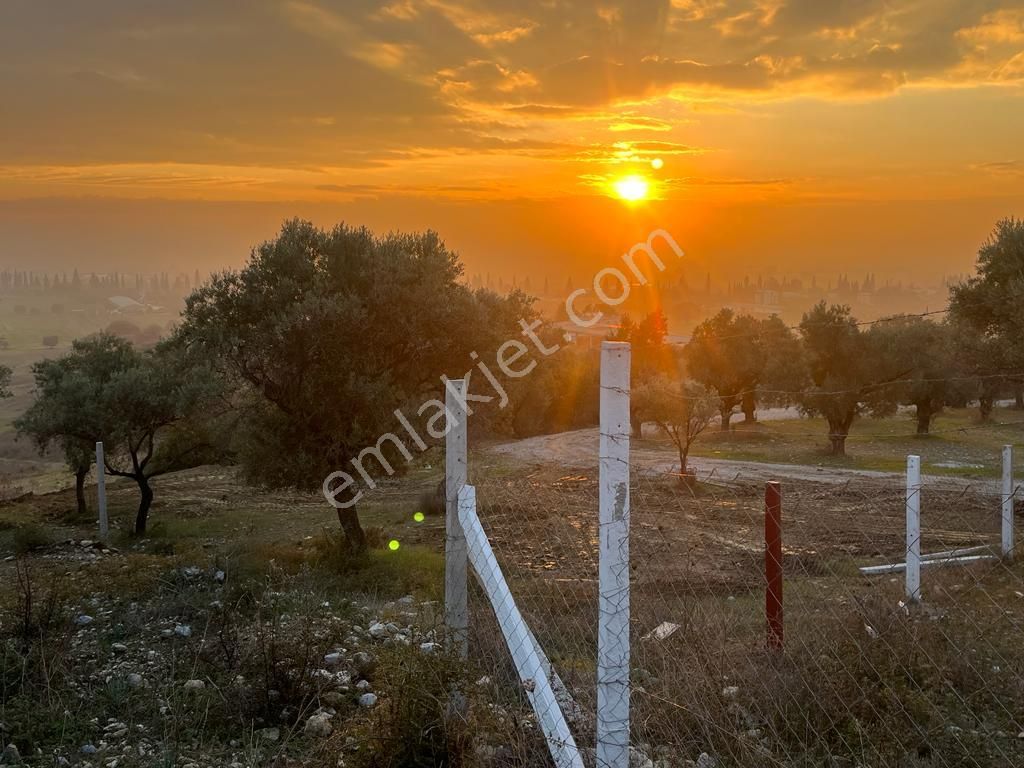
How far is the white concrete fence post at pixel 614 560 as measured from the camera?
282 cm

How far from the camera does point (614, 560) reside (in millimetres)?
2912

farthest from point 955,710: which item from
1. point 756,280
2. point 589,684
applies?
point 756,280

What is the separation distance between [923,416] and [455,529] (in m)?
37.4

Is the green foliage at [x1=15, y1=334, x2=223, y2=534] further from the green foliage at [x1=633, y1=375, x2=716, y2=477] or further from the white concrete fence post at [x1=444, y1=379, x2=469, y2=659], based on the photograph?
the green foliage at [x1=633, y1=375, x2=716, y2=477]

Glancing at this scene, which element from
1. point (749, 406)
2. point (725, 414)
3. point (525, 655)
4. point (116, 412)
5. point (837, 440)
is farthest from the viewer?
point (749, 406)

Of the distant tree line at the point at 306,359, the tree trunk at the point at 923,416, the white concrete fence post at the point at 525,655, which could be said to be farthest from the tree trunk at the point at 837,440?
the white concrete fence post at the point at 525,655

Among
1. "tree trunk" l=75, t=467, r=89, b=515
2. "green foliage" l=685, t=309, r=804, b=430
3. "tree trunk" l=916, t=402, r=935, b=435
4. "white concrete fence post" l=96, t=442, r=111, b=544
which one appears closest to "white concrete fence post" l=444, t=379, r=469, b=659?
"white concrete fence post" l=96, t=442, r=111, b=544

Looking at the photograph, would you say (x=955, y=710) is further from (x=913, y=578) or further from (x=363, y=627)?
(x=363, y=627)

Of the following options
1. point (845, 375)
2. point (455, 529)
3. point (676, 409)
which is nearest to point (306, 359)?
point (455, 529)

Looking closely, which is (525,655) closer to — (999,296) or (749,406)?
(999,296)

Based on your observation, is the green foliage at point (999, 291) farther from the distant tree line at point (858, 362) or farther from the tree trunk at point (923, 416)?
the tree trunk at point (923, 416)

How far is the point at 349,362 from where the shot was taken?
12094 millimetres

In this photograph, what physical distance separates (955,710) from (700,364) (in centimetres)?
3975

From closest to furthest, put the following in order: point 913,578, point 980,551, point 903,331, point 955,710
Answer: point 955,710 → point 913,578 → point 980,551 → point 903,331
